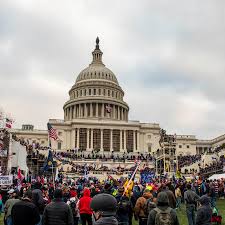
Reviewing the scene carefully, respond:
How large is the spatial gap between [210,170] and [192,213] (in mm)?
39449

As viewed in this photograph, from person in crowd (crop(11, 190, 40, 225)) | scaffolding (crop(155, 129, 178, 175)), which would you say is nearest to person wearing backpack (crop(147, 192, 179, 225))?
person in crowd (crop(11, 190, 40, 225))

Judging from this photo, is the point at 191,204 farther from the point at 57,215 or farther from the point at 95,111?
the point at 95,111

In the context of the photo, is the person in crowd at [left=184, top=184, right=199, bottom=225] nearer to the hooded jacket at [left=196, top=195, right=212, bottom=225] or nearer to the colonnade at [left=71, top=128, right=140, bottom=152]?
the hooded jacket at [left=196, top=195, right=212, bottom=225]

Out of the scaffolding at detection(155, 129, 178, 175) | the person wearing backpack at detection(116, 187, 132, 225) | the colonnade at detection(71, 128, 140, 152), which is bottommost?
the person wearing backpack at detection(116, 187, 132, 225)

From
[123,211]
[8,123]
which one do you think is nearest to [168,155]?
[8,123]

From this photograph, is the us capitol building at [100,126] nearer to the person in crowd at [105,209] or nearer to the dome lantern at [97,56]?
the dome lantern at [97,56]

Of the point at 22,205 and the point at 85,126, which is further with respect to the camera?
the point at 85,126

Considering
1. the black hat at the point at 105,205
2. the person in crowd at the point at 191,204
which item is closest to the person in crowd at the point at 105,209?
the black hat at the point at 105,205

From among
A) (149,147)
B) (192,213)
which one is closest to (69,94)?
(149,147)

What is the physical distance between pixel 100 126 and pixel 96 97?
47.9 feet

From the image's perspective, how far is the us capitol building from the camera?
107312mm

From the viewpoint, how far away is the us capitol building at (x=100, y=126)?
107312 millimetres

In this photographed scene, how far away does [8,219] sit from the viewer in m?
11.8

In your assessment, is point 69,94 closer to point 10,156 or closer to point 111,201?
point 10,156
